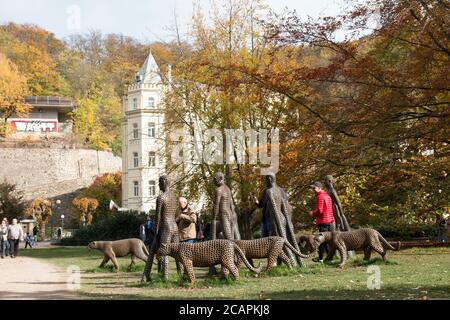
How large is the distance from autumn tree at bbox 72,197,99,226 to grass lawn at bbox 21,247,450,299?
49.5m

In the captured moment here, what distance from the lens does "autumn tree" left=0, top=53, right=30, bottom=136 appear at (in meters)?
80.4

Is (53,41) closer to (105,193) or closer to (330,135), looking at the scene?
(105,193)

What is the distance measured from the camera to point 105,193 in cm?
7338

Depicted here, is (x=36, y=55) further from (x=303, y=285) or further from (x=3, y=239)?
(x=303, y=285)

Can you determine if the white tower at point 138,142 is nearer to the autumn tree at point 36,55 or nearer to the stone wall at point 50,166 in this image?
the autumn tree at point 36,55

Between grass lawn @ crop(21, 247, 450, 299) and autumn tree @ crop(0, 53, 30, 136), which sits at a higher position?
autumn tree @ crop(0, 53, 30, 136)

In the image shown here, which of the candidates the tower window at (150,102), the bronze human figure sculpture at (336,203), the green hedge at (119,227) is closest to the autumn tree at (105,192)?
the tower window at (150,102)

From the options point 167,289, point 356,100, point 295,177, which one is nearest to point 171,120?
point 295,177

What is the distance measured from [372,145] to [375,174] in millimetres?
4209

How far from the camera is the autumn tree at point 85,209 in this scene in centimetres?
6594

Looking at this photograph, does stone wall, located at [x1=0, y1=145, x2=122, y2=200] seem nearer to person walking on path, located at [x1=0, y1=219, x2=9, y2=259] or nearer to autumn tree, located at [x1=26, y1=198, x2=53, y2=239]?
autumn tree, located at [x1=26, y1=198, x2=53, y2=239]

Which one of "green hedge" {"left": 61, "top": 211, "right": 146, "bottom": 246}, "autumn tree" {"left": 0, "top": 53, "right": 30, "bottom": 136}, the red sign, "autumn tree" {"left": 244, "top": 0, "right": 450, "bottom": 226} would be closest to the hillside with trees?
"autumn tree" {"left": 244, "top": 0, "right": 450, "bottom": 226}

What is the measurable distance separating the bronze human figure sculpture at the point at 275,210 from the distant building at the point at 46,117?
77.9 meters

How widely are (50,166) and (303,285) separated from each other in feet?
280
